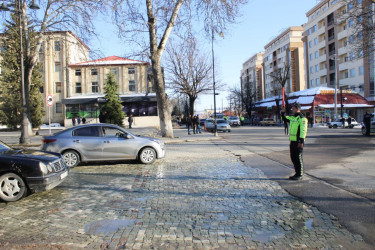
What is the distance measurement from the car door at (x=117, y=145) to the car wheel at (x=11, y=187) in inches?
166

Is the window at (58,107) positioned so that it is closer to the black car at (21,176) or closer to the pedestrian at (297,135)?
the black car at (21,176)

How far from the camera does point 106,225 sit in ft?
14.4

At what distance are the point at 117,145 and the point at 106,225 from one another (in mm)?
5773

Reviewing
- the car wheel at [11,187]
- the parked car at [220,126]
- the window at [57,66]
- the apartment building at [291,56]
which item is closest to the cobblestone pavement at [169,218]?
the car wheel at [11,187]

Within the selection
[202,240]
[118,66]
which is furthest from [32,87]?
[202,240]

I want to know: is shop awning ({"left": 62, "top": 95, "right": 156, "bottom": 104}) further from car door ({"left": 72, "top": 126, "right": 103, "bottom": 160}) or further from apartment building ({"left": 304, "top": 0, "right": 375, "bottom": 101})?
car door ({"left": 72, "top": 126, "right": 103, "bottom": 160})

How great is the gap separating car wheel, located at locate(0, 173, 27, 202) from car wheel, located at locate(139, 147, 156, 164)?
4820mm

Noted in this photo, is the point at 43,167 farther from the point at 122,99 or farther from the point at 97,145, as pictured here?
the point at 122,99

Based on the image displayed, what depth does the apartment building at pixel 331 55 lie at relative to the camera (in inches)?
1950

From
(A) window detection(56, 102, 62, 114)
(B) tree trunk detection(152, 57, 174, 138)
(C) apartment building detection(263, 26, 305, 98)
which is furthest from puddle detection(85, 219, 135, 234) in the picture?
(C) apartment building detection(263, 26, 305, 98)

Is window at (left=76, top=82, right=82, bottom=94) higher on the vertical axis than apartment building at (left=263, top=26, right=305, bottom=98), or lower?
lower

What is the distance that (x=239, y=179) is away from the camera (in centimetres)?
761

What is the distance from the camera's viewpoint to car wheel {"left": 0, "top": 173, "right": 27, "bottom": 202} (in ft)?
18.6

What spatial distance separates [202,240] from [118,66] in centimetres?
4574
